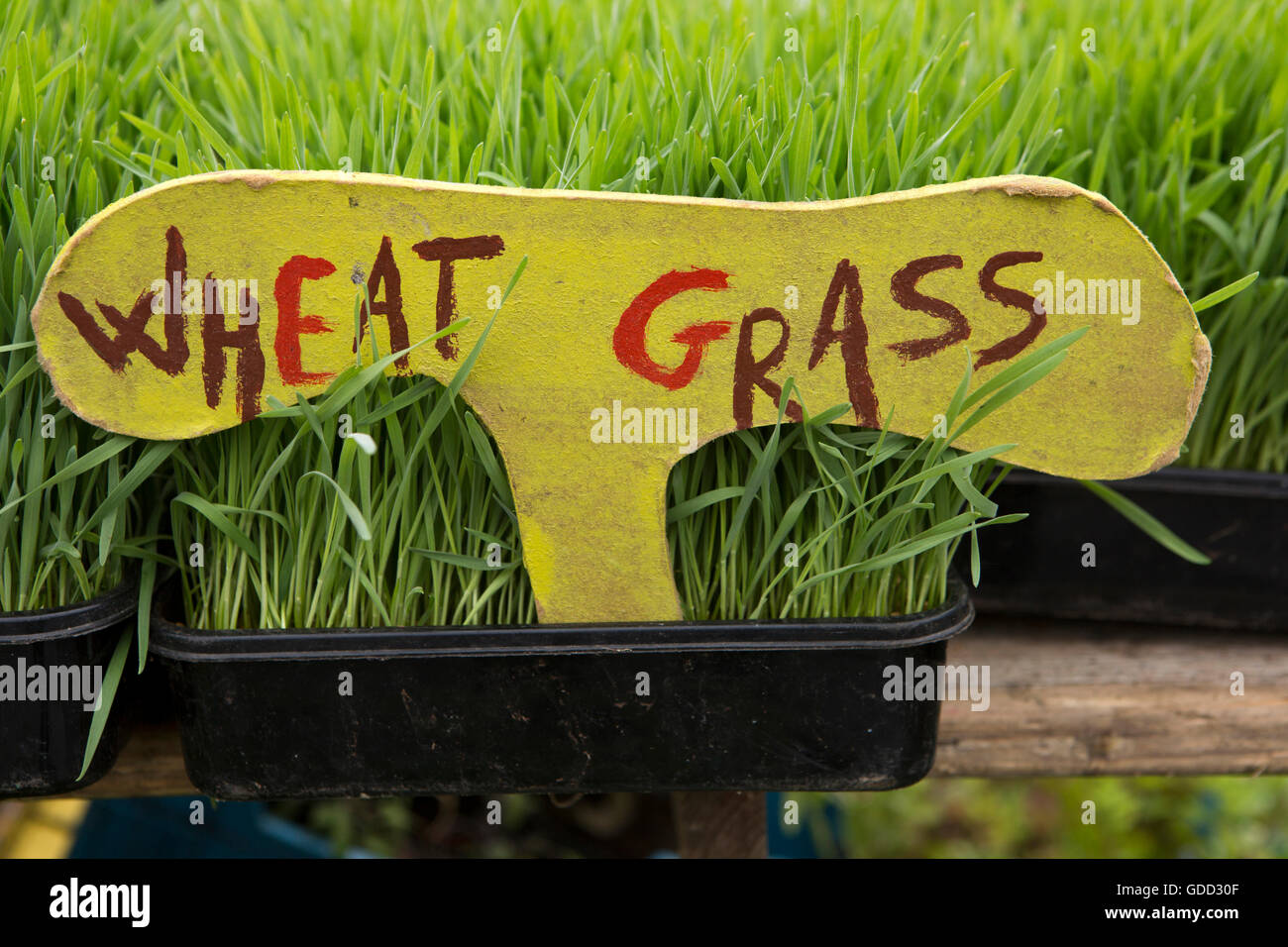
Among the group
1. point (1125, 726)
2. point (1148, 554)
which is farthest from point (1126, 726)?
point (1148, 554)

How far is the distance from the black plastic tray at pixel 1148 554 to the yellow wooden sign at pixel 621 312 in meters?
0.18

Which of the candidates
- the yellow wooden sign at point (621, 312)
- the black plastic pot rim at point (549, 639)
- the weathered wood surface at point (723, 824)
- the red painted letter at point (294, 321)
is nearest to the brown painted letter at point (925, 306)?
the yellow wooden sign at point (621, 312)

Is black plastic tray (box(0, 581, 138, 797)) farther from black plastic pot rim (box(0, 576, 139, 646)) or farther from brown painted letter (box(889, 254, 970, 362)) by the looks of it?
brown painted letter (box(889, 254, 970, 362))

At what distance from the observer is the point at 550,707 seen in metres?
0.52

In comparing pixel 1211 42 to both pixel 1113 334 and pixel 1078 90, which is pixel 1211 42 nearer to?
pixel 1078 90

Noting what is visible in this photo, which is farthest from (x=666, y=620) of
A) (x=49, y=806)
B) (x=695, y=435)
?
(x=49, y=806)

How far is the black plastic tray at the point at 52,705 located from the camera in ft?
1.64

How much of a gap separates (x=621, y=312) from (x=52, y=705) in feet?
1.12

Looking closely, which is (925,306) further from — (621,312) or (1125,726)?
(1125,726)

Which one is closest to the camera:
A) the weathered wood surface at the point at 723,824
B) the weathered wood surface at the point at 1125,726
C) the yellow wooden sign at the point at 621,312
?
the yellow wooden sign at the point at 621,312

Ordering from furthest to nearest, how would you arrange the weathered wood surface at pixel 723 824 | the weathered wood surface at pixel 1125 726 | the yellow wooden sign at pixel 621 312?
the weathered wood surface at pixel 723 824 < the weathered wood surface at pixel 1125 726 < the yellow wooden sign at pixel 621 312

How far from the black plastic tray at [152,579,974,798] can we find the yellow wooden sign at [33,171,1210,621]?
0.08 metres

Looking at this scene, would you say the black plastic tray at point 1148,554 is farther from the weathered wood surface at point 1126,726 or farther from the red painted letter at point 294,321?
the red painted letter at point 294,321
